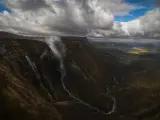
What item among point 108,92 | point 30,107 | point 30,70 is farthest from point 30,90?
point 108,92

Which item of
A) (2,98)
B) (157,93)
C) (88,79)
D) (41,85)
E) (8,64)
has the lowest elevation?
(157,93)

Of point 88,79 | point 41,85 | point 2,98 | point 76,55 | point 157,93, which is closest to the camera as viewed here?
point 2,98

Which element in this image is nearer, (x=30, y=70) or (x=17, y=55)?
(x=30, y=70)

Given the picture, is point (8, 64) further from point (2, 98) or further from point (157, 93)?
point (157, 93)

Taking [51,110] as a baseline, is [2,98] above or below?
above

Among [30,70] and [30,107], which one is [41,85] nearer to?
[30,70]

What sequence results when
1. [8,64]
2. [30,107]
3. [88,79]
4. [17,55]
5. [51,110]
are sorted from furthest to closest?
[88,79], [17,55], [8,64], [51,110], [30,107]
